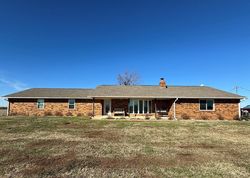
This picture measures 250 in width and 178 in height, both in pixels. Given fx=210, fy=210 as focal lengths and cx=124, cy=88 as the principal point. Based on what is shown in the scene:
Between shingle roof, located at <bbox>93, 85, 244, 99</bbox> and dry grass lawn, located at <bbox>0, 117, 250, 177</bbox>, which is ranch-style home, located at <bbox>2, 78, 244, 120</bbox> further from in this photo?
dry grass lawn, located at <bbox>0, 117, 250, 177</bbox>

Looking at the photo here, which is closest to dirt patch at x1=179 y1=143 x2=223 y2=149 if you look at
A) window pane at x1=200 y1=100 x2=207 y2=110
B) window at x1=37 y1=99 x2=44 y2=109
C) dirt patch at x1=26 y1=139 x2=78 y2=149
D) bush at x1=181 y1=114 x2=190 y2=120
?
dirt patch at x1=26 y1=139 x2=78 y2=149

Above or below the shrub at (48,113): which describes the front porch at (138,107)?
above

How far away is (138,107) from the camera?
945 inches

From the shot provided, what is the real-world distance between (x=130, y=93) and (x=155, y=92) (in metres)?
2.97

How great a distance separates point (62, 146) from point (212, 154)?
576 centimetres

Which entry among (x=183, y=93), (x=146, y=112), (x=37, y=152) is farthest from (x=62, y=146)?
(x=183, y=93)

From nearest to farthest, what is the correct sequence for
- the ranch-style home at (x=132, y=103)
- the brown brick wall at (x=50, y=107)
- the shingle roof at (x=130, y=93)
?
the ranch-style home at (x=132, y=103)
the shingle roof at (x=130, y=93)
the brown brick wall at (x=50, y=107)

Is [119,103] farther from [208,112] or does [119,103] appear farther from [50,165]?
[50,165]

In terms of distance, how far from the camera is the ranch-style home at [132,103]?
2259 centimetres

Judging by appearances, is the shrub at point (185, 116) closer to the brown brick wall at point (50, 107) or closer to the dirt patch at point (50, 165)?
the brown brick wall at point (50, 107)

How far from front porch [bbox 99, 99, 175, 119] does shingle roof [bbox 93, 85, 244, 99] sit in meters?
0.91

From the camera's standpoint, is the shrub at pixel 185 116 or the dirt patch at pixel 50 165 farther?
the shrub at pixel 185 116

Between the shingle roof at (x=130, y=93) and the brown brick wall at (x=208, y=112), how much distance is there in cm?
67

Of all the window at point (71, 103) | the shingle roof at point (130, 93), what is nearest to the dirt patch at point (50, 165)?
the shingle roof at point (130, 93)
